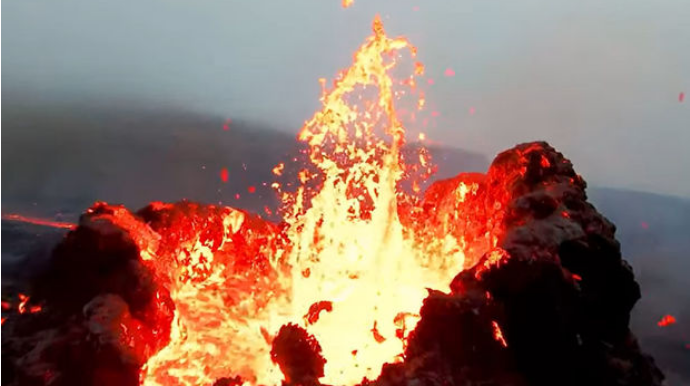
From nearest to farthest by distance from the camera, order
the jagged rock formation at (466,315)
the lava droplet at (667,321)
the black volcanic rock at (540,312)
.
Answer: the jagged rock formation at (466,315) < the black volcanic rock at (540,312) < the lava droplet at (667,321)

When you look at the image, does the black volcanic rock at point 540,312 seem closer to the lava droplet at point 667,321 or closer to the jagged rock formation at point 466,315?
the jagged rock formation at point 466,315

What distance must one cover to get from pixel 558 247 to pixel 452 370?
15.9 ft

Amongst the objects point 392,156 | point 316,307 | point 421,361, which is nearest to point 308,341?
point 316,307

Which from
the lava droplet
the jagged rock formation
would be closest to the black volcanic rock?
the jagged rock formation

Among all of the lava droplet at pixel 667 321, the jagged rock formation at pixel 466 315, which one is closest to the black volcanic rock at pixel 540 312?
the jagged rock formation at pixel 466 315

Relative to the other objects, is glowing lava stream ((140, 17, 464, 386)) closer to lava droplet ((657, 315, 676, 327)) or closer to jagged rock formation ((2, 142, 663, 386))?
jagged rock formation ((2, 142, 663, 386))

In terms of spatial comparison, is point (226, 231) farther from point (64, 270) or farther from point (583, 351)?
point (583, 351)

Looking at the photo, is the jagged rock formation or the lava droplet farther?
the lava droplet

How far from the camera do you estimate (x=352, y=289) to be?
67.2ft

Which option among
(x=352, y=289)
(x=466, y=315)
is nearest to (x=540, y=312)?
(x=466, y=315)

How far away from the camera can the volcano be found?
1545 centimetres

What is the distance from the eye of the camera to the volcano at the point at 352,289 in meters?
15.4

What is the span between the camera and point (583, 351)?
17016 millimetres

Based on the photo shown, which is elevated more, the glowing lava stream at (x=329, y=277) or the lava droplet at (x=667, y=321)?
the lava droplet at (x=667, y=321)
